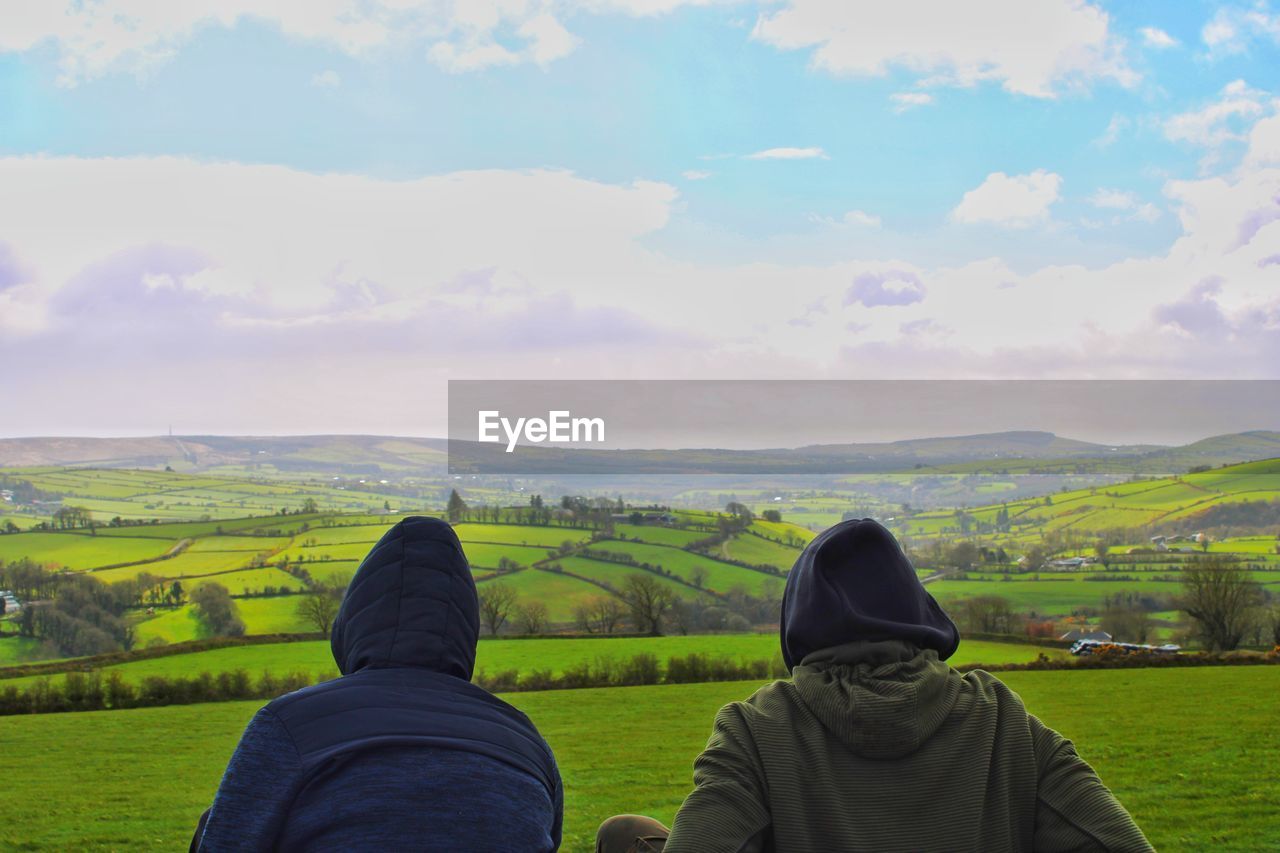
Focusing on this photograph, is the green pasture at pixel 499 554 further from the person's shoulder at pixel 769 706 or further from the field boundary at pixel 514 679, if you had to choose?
the person's shoulder at pixel 769 706

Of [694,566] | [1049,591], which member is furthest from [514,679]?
[1049,591]

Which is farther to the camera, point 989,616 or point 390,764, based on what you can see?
point 989,616

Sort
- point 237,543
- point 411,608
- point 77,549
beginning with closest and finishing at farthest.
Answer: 1. point 411,608
2. point 77,549
3. point 237,543

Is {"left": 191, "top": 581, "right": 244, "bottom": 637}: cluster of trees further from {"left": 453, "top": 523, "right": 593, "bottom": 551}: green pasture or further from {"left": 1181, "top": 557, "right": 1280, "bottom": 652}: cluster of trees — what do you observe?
{"left": 1181, "top": 557, "right": 1280, "bottom": 652}: cluster of trees

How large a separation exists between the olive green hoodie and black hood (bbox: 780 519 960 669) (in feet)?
0.17

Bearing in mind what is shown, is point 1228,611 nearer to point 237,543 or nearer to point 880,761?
point 880,761

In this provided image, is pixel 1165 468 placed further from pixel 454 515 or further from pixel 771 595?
pixel 454 515

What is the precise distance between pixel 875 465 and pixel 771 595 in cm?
4864

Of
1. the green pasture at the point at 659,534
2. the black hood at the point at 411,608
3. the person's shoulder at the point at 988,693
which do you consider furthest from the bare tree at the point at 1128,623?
the black hood at the point at 411,608

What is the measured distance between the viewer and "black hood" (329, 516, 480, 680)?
2910 millimetres

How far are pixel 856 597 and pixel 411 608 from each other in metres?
1.28

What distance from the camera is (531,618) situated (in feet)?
214

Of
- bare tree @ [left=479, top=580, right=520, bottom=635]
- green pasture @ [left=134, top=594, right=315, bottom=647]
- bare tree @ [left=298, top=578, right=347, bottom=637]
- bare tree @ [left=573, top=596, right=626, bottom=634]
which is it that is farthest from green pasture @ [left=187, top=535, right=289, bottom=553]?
bare tree @ [left=573, top=596, right=626, bottom=634]

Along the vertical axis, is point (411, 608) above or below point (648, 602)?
above
